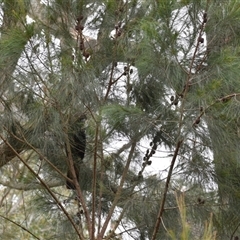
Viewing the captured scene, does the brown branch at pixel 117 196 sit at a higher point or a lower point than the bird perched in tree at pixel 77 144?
lower

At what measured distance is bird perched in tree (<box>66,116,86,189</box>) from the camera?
2971 millimetres

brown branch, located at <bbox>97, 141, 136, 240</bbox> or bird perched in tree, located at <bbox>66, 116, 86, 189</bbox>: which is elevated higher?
bird perched in tree, located at <bbox>66, 116, 86, 189</bbox>

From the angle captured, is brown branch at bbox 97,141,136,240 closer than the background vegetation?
No

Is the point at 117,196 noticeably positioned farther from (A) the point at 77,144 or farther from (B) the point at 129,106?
(B) the point at 129,106

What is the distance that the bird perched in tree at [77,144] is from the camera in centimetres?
297

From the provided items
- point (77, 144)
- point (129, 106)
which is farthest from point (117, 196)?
point (129, 106)

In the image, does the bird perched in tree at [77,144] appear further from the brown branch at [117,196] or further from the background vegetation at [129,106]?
the brown branch at [117,196]

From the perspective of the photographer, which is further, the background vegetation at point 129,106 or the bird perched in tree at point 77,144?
the bird perched in tree at point 77,144

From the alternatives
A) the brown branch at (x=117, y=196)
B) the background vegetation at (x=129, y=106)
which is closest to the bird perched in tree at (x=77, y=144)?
the background vegetation at (x=129, y=106)

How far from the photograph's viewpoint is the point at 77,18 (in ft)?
9.69

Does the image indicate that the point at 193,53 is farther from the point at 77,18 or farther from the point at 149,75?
the point at 77,18

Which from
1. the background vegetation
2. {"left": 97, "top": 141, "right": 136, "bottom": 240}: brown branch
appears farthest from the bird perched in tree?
{"left": 97, "top": 141, "right": 136, "bottom": 240}: brown branch

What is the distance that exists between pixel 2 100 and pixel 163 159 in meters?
0.83

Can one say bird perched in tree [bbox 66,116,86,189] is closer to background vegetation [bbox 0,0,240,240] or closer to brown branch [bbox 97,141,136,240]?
background vegetation [bbox 0,0,240,240]
